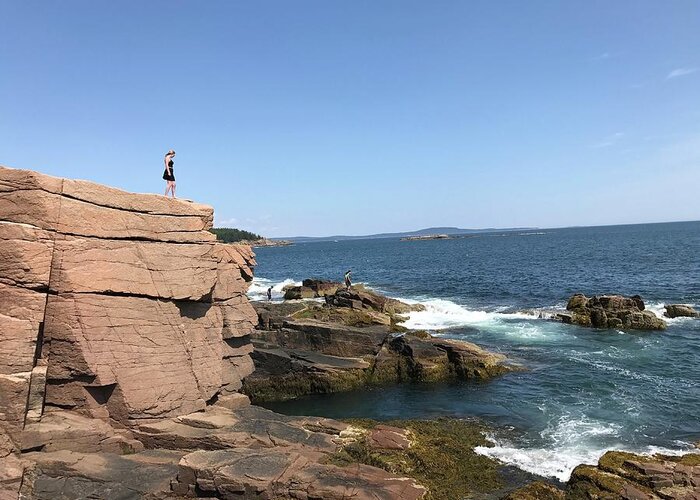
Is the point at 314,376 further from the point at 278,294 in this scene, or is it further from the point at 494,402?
the point at 278,294

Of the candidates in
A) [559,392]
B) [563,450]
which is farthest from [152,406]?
[559,392]

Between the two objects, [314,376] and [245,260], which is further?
[314,376]

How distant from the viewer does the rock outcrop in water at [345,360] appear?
2775cm

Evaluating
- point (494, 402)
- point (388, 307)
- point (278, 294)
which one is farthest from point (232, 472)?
point (278, 294)

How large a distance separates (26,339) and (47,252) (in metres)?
2.83

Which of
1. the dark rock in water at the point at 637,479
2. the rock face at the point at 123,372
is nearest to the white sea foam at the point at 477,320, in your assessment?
the dark rock in water at the point at 637,479

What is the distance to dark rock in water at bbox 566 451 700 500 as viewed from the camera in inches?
548

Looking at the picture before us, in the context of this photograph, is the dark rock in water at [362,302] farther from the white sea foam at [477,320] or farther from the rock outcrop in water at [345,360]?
the rock outcrop in water at [345,360]

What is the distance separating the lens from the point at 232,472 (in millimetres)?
13523

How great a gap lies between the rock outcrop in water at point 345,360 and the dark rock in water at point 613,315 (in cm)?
1561

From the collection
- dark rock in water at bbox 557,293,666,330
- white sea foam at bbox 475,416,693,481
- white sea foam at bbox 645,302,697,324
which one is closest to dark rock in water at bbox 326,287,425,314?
dark rock in water at bbox 557,293,666,330

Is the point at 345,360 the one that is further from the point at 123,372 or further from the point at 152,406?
the point at 123,372

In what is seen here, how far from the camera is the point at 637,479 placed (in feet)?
47.9

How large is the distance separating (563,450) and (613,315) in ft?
92.2
